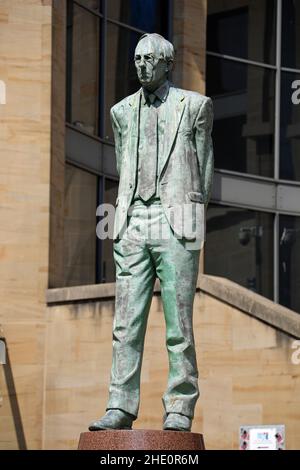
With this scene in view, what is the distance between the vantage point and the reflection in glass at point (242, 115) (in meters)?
30.5

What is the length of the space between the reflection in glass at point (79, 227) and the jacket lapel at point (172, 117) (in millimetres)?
12888

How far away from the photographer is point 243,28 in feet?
103

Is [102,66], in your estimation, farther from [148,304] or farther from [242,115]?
[148,304]

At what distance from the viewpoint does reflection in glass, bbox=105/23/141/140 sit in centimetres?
2781

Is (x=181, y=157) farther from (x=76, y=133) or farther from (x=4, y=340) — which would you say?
(x=76, y=133)

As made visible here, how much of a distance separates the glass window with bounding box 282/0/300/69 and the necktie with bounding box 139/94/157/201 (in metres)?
18.8

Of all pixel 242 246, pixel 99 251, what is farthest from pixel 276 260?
pixel 99 251

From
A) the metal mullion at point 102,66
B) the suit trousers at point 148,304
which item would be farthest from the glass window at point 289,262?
the suit trousers at point 148,304

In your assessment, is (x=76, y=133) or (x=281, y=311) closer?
(x=281, y=311)

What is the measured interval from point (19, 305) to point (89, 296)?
1.16 metres

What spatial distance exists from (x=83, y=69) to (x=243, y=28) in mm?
5346

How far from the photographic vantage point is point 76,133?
26.3 metres

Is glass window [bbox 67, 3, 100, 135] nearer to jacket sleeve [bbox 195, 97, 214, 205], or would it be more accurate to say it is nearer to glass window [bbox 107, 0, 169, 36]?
glass window [bbox 107, 0, 169, 36]
